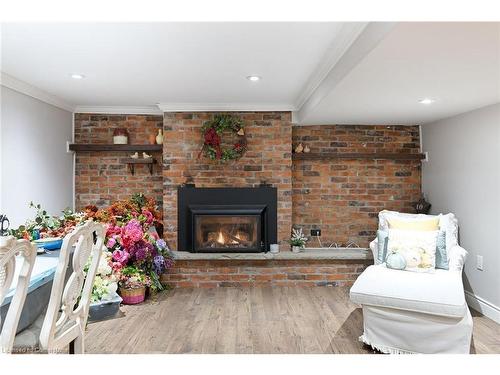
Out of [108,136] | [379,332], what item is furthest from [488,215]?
[108,136]

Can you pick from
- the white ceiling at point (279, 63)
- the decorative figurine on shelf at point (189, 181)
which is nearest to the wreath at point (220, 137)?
the decorative figurine on shelf at point (189, 181)

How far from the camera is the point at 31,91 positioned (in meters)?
3.96

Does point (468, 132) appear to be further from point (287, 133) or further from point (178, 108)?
point (178, 108)

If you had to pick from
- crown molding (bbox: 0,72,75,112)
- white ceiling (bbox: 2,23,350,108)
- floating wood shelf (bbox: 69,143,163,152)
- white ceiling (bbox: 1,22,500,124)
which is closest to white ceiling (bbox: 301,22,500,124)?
white ceiling (bbox: 1,22,500,124)

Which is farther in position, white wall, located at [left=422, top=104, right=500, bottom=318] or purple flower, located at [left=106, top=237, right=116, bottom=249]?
purple flower, located at [left=106, top=237, right=116, bottom=249]

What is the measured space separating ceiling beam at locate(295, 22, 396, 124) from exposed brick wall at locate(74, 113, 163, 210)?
8.34 ft

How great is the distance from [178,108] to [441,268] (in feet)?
10.6

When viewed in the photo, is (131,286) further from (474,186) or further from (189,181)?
(474,186)

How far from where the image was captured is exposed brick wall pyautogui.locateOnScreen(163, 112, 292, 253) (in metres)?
4.86

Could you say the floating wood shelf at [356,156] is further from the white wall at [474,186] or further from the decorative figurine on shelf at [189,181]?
the decorative figurine on shelf at [189,181]

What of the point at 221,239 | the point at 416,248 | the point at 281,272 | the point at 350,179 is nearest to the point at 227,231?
the point at 221,239

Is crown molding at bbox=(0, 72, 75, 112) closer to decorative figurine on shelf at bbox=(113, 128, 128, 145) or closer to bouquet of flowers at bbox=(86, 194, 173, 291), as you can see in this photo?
decorative figurine on shelf at bbox=(113, 128, 128, 145)

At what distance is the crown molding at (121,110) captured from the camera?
16.5 feet

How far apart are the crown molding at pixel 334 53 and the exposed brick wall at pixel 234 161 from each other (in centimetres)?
90
